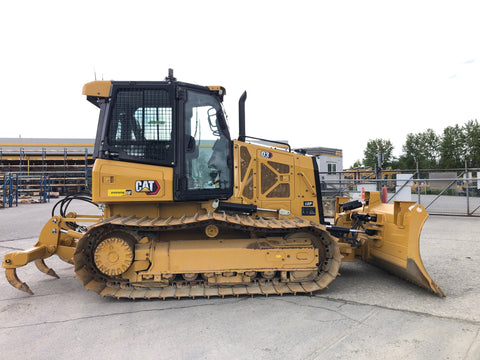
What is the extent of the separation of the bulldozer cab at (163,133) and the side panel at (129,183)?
11cm

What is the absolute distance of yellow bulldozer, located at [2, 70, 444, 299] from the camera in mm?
4422

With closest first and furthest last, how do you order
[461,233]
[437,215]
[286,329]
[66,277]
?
[286,329], [66,277], [461,233], [437,215]

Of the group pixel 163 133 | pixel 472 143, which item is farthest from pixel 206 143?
pixel 472 143

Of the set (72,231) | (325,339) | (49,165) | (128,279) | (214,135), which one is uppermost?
(49,165)

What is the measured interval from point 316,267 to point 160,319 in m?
2.23

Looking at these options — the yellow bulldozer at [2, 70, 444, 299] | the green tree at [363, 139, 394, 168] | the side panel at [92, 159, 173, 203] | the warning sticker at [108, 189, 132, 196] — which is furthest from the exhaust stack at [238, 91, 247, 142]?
the green tree at [363, 139, 394, 168]

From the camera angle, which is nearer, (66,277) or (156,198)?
(156,198)

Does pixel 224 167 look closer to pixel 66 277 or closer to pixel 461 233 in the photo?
pixel 66 277

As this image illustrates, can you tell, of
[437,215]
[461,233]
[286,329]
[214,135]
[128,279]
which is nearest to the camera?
[286,329]

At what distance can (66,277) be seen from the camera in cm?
575

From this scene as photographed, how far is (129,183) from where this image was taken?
448cm

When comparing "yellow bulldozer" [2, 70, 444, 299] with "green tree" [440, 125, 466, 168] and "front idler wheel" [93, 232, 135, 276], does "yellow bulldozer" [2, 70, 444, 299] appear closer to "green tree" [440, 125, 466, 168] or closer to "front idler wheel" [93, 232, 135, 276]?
"front idler wheel" [93, 232, 135, 276]

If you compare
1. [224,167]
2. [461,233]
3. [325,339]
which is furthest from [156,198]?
[461,233]

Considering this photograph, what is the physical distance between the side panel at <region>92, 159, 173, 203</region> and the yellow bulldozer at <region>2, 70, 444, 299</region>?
14 mm
